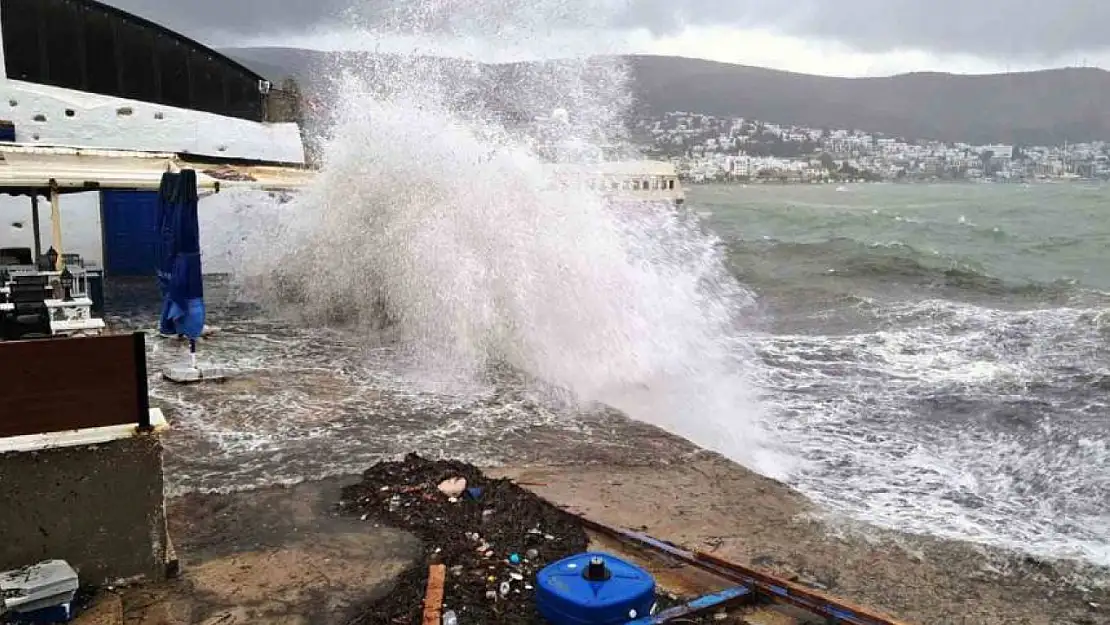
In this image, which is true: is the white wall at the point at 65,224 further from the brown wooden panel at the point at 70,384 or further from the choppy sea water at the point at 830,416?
the brown wooden panel at the point at 70,384

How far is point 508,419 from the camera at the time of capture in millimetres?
7883

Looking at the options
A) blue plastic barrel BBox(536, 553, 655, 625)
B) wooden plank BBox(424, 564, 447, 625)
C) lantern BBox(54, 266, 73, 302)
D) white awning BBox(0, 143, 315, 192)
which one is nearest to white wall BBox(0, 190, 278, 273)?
white awning BBox(0, 143, 315, 192)

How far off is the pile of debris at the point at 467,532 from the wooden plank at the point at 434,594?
2.0 inches

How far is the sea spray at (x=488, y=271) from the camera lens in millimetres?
10109

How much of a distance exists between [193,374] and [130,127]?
38.2ft

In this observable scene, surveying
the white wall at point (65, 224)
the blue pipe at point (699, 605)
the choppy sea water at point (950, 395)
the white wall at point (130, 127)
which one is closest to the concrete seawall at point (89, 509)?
the blue pipe at point (699, 605)

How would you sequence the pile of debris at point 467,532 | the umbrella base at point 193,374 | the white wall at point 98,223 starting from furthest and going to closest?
the white wall at point 98,223
the umbrella base at point 193,374
the pile of debris at point 467,532

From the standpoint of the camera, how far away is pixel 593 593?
393cm

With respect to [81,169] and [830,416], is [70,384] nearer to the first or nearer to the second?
[81,169]

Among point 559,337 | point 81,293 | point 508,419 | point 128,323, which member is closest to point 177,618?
point 508,419

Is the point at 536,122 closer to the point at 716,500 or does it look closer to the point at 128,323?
the point at 128,323

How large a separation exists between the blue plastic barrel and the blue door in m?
15.4

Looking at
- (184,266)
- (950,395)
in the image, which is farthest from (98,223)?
(950,395)

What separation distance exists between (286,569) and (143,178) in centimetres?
763
